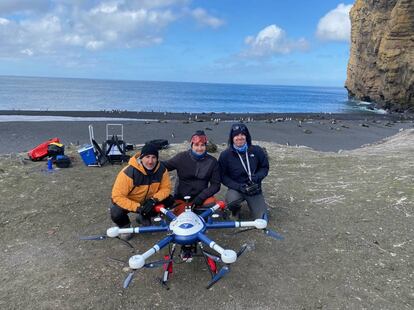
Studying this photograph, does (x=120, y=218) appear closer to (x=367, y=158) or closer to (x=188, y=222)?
(x=188, y=222)

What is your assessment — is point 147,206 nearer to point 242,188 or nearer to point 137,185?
point 137,185

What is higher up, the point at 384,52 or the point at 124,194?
the point at 384,52

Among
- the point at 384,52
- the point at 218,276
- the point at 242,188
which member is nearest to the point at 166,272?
the point at 218,276

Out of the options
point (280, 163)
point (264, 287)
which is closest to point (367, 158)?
point (280, 163)

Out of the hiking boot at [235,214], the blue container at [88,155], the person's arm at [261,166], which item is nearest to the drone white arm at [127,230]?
the hiking boot at [235,214]

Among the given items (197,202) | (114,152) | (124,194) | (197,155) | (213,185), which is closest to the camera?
(124,194)

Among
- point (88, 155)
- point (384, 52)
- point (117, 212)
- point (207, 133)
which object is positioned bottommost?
point (207, 133)
